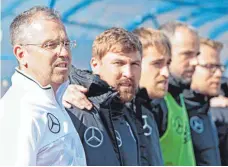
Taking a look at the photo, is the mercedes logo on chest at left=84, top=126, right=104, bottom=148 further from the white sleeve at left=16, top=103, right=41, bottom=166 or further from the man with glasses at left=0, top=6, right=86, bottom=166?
the white sleeve at left=16, top=103, right=41, bottom=166

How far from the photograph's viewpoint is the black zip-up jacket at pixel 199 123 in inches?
214

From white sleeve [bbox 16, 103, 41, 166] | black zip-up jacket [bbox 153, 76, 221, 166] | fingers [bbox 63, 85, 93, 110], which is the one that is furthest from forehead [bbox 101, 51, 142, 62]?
white sleeve [bbox 16, 103, 41, 166]

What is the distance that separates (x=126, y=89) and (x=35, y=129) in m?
1.07

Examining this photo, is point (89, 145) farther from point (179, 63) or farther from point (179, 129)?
point (179, 63)

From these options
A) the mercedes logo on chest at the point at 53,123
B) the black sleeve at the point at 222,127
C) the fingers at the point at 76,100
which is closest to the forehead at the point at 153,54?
the fingers at the point at 76,100

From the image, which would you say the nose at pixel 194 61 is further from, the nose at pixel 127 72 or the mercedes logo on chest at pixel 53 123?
the mercedes logo on chest at pixel 53 123

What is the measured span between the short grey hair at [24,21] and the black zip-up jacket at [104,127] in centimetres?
61

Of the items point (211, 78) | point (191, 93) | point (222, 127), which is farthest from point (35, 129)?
point (222, 127)

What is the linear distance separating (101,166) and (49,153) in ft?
2.24

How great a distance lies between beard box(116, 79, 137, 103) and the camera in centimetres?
426

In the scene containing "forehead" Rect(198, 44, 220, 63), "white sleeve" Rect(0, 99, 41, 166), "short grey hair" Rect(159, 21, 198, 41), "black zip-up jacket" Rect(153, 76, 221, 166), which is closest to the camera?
"white sleeve" Rect(0, 99, 41, 166)

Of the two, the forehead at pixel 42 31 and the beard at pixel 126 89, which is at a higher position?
the forehead at pixel 42 31

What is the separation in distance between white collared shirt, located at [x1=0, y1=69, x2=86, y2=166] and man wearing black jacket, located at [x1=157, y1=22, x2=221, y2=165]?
2.05 m

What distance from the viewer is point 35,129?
3.29m
